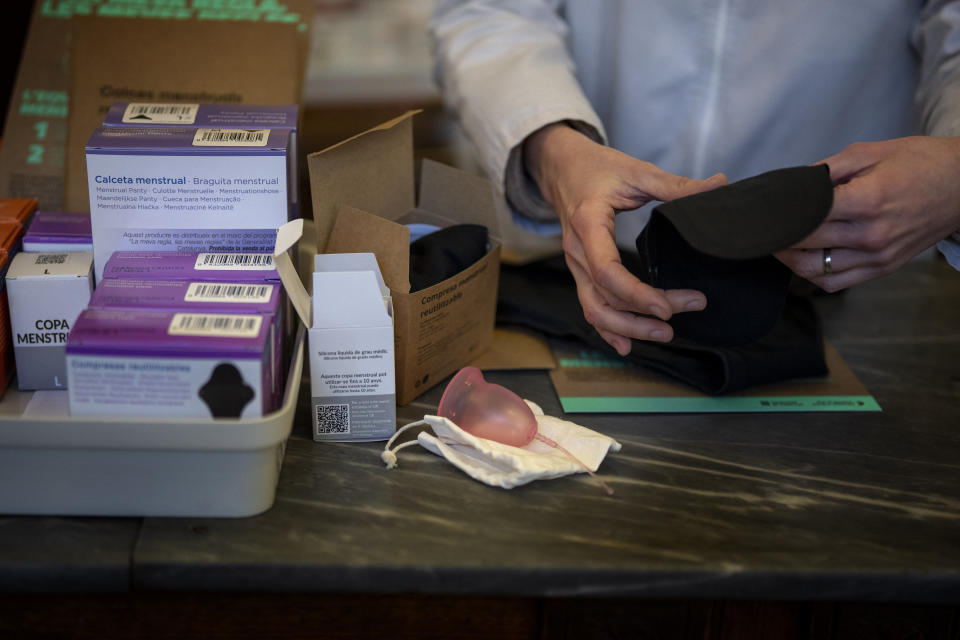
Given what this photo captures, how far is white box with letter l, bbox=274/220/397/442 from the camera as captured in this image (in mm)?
800

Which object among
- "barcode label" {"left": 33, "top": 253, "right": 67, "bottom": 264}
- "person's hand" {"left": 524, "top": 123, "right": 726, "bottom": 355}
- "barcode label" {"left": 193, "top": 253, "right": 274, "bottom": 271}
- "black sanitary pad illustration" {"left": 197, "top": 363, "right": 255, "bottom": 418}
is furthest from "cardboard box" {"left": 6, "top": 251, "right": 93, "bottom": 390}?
"person's hand" {"left": 524, "top": 123, "right": 726, "bottom": 355}

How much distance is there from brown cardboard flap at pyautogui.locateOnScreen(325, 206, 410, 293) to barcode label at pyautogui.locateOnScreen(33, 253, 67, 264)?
0.28 m

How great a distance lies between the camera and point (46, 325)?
84 centimetres

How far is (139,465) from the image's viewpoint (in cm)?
73

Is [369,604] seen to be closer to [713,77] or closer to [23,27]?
[713,77]

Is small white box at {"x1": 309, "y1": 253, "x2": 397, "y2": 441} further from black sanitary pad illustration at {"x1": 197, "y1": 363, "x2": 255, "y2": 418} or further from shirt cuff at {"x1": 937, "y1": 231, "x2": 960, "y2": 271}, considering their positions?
shirt cuff at {"x1": 937, "y1": 231, "x2": 960, "y2": 271}

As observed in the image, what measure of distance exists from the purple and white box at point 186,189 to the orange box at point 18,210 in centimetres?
16

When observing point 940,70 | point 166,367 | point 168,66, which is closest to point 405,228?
point 166,367

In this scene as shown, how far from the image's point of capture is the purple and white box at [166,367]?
69 cm

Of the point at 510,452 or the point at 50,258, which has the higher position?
the point at 50,258

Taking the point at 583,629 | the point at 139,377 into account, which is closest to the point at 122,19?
the point at 139,377

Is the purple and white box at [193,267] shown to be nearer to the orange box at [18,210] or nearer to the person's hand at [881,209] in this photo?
the orange box at [18,210]

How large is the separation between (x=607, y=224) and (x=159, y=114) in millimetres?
502

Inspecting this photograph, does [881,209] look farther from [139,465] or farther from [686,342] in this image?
[139,465]
